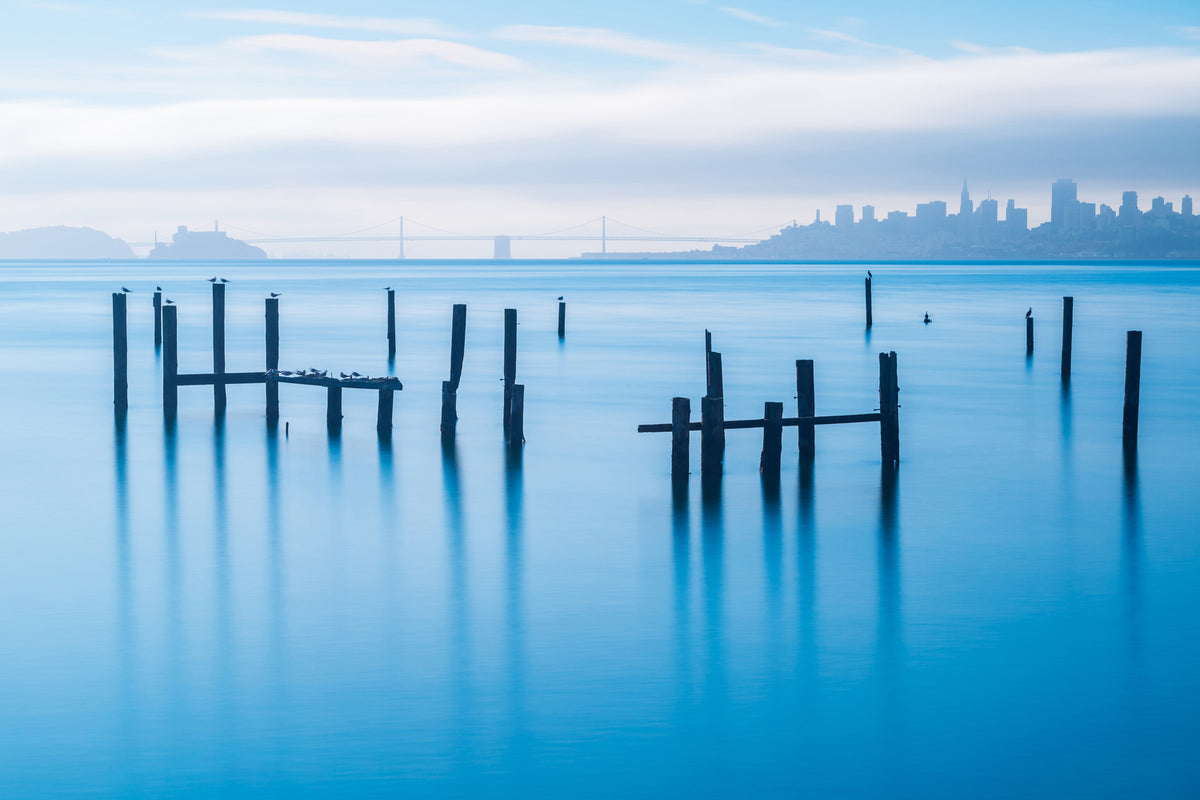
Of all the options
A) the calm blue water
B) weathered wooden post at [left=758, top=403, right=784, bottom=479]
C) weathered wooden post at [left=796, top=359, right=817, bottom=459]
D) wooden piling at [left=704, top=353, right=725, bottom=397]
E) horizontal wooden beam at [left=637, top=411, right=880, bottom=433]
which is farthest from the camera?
wooden piling at [left=704, top=353, right=725, bottom=397]

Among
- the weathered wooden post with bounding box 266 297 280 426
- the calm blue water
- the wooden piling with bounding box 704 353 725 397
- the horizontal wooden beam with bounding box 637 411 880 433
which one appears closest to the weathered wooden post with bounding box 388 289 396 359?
the calm blue water

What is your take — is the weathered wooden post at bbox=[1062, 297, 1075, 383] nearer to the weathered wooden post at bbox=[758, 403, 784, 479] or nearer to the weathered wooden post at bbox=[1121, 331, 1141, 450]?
the weathered wooden post at bbox=[1121, 331, 1141, 450]

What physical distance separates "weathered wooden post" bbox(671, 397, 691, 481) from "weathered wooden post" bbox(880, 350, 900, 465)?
2.39m

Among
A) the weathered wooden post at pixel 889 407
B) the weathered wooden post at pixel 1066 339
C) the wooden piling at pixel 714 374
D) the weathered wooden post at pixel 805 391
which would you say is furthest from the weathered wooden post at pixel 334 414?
the weathered wooden post at pixel 1066 339

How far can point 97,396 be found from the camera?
27.7 metres

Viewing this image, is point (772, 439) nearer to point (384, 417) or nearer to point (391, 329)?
point (384, 417)

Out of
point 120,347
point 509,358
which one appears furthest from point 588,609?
point 120,347

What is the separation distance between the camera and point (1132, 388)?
18.6m

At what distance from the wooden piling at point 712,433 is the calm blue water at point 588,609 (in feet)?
1.61

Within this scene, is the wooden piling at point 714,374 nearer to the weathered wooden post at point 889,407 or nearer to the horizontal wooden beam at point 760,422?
the horizontal wooden beam at point 760,422

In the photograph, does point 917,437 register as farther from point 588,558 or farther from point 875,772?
point 875,772

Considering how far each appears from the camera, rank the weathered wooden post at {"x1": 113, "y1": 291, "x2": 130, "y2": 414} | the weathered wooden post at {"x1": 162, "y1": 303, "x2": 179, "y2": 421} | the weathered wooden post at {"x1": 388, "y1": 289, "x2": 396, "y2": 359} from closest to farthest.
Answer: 1. the weathered wooden post at {"x1": 162, "y1": 303, "x2": 179, "y2": 421}
2. the weathered wooden post at {"x1": 113, "y1": 291, "x2": 130, "y2": 414}
3. the weathered wooden post at {"x1": 388, "y1": 289, "x2": 396, "y2": 359}

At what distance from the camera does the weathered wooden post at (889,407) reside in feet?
50.0

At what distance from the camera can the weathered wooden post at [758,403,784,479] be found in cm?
1486
